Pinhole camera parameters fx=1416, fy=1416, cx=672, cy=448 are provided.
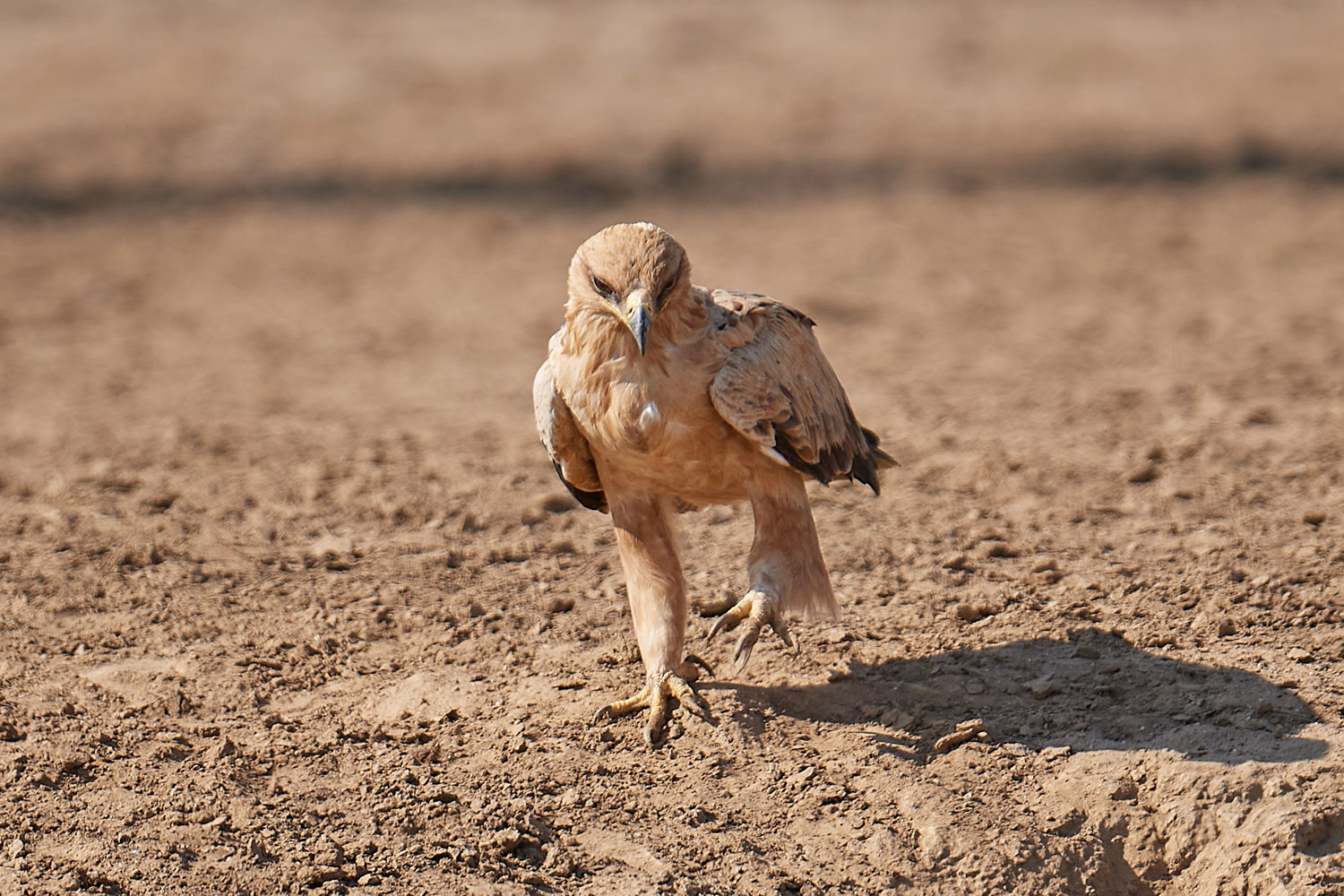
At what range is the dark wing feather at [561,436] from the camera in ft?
15.6

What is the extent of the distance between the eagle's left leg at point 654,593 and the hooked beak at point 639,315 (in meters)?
0.86

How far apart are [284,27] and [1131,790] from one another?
52.7 feet

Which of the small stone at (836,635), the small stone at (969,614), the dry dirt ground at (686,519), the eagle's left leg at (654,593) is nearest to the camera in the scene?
the dry dirt ground at (686,519)

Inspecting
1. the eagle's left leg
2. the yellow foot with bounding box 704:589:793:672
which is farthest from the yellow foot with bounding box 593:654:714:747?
the yellow foot with bounding box 704:589:793:672

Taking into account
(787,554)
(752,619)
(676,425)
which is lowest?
(752,619)

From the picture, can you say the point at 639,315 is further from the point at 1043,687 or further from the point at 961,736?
the point at 1043,687

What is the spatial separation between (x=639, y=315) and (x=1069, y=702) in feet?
6.76

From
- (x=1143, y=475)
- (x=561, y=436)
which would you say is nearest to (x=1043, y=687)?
(x=561, y=436)

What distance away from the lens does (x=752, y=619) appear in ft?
15.2

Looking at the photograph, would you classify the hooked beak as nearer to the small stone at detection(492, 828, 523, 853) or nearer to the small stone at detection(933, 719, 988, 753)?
the small stone at detection(492, 828, 523, 853)

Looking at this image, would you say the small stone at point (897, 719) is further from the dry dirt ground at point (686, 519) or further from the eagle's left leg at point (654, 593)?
the eagle's left leg at point (654, 593)

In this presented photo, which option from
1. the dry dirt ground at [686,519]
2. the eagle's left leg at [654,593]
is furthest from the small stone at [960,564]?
the eagle's left leg at [654,593]

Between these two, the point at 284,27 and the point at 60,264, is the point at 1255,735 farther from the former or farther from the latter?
the point at 284,27

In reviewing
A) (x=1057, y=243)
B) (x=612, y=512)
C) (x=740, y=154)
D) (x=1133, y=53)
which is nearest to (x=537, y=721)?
(x=612, y=512)
